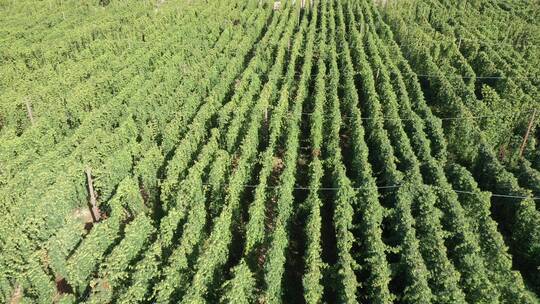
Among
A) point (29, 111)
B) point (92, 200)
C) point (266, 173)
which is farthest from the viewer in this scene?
point (29, 111)

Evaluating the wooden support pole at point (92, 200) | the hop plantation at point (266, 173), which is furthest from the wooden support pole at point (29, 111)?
the wooden support pole at point (92, 200)

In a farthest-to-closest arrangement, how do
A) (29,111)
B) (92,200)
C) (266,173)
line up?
(29,111)
(266,173)
(92,200)

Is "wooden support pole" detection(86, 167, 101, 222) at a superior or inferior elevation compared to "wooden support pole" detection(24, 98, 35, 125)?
inferior

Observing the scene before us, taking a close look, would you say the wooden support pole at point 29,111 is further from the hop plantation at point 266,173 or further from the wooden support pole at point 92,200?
the wooden support pole at point 92,200

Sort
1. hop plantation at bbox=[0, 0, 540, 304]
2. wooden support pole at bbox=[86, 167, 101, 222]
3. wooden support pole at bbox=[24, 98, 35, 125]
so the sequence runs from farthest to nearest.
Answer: wooden support pole at bbox=[24, 98, 35, 125] → wooden support pole at bbox=[86, 167, 101, 222] → hop plantation at bbox=[0, 0, 540, 304]

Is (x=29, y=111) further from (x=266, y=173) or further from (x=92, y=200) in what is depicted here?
(x=266, y=173)

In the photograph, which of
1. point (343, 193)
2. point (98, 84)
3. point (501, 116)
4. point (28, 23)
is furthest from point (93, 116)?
point (28, 23)

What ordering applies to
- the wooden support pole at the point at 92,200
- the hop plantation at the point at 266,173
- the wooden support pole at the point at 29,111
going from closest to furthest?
the hop plantation at the point at 266,173
the wooden support pole at the point at 92,200
the wooden support pole at the point at 29,111

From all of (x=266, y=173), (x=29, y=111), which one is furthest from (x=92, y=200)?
(x=29, y=111)

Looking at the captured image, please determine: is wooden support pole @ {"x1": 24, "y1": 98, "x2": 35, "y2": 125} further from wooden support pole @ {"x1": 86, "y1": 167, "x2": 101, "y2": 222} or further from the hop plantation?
wooden support pole @ {"x1": 86, "y1": 167, "x2": 101, "y2": 222}

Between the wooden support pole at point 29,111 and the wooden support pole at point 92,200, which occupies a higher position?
the wooden support pole at point 29,111

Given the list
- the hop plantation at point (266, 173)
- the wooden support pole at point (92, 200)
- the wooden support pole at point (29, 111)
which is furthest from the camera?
the wooden support pole at point (29, 111)

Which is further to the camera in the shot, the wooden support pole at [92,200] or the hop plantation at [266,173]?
the wooden support pole at [92,200]

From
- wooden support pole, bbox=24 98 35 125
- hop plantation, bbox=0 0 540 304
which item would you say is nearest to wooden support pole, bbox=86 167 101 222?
hop plantation, bbox=0 0 540 304
